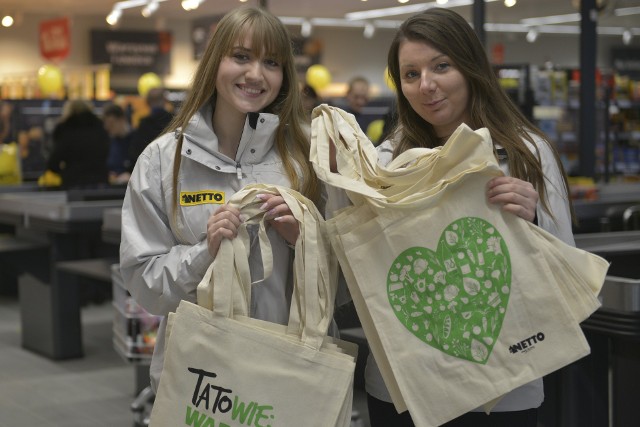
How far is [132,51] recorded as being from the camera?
19859 mm

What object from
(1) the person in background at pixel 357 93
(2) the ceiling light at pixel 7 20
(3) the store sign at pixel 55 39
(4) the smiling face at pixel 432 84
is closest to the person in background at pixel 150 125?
(1) the person in background at pixel 357 93

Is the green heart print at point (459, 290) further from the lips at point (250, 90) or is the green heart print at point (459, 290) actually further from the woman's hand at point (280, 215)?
the lips at point (250, 90)

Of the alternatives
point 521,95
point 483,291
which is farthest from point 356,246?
point 521,95

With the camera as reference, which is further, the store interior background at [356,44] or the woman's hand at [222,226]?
the store interior background at [356,44]

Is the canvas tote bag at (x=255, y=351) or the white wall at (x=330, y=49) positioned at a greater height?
the white wall at (x=330, y=49)

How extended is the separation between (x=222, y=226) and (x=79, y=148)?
6.75 m

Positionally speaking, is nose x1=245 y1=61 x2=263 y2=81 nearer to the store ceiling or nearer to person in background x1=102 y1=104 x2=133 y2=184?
person in background x1=102 y1=104 x2=133 y2=184

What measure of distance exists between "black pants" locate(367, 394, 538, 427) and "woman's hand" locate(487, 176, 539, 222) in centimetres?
42

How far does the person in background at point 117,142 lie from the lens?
31.7 feet

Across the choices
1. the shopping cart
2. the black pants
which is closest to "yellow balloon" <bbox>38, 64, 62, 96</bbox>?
the shopping cart

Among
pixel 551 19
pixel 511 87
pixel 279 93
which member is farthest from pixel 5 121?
pixel 551 19

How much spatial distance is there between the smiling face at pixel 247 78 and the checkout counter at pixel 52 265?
13.2 ft

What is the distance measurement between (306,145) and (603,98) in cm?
914

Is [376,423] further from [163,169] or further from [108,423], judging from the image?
[108,423]
